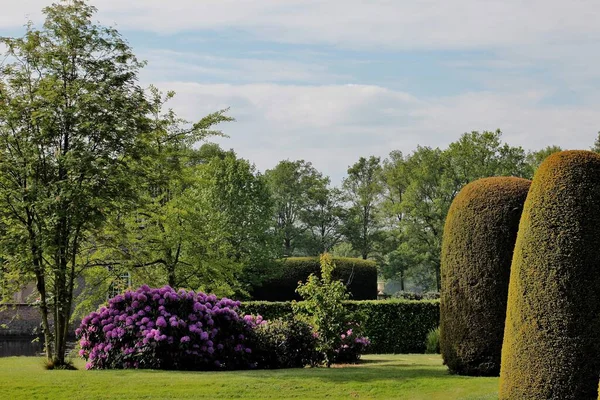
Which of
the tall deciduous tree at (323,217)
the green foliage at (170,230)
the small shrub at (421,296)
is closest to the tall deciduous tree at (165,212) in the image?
the green foliage at (170,230)

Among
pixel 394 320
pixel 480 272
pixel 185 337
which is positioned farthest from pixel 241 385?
pixel 394 320

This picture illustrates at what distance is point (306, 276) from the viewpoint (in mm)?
40281

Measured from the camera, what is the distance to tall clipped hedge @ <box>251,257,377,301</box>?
39.7 meters

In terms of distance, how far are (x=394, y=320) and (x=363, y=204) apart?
120ft

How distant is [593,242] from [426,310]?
51.3 feet

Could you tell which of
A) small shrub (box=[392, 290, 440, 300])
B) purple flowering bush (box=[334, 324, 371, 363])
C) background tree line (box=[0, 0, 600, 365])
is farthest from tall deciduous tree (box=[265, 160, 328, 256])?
purple flowering bush (box=[334, 324, 371, 363])

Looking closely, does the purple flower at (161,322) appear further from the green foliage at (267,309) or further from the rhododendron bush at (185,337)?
the green foliage at (267,309)

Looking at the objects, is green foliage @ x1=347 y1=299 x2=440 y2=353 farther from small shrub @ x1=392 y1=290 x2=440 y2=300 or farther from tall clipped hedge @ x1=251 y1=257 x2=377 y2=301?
tall clipped hedge @ x1=251 y1=257 x2=377 y2=301

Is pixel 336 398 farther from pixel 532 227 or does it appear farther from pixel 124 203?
pixel 124 203

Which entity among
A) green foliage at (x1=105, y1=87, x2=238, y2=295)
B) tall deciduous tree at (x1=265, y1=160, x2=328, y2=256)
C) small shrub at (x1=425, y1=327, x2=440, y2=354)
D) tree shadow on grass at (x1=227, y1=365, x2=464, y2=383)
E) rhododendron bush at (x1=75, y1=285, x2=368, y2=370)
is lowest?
small shrub at (x1=425, y1=327, x2=440, y2=354)

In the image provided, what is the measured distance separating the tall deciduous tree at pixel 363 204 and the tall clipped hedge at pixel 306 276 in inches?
660

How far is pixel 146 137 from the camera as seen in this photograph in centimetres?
1680

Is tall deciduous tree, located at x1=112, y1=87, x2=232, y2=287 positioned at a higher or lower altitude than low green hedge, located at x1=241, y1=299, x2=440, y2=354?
higher

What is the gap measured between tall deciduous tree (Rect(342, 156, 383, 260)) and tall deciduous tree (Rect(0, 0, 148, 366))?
43865mm
